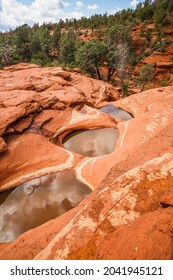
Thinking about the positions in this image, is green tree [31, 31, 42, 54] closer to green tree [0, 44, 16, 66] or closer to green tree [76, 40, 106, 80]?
green tree [0, 44, 16, 66]

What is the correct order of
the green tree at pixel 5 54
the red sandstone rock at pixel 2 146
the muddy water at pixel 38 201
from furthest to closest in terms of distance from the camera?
the green tree at pixel 5 54 < the red sandstone rock at pixel 2 146 < the muddy water at pixel 38 201

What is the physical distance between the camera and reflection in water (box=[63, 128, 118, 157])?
47.6 ft

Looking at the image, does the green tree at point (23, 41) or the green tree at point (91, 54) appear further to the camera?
the green tree at point (23, 41)

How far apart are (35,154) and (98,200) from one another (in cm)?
889

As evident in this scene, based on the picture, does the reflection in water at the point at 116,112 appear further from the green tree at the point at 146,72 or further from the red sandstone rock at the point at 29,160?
the red sandstone rock at the point at 29,160

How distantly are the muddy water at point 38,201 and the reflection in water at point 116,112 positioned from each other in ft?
34.5

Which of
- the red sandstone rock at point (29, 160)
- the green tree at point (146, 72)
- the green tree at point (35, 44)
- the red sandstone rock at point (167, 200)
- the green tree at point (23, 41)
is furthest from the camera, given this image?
the green tree at point (35, 44)

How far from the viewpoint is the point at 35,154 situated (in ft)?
42.9

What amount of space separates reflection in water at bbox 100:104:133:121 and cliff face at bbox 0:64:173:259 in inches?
28.6

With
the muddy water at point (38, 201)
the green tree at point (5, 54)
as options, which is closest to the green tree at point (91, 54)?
the green tree at point (5, 54)

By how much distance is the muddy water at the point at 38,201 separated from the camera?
370 inches

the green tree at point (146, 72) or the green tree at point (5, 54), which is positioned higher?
the green tree at point (5, 54)

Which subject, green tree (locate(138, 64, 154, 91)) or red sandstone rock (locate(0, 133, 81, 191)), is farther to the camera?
green tree (locate(138, 64, 154, 91))

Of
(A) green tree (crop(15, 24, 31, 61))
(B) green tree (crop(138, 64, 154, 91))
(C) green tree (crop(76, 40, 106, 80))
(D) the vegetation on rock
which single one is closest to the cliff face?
(C) green tree (crop(76, 40, 106, 80))
